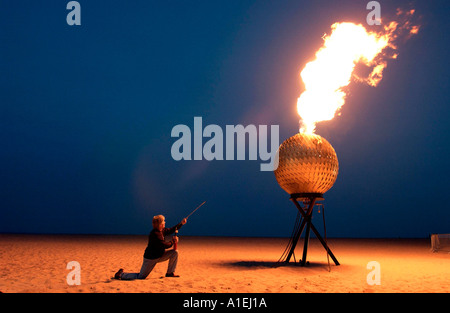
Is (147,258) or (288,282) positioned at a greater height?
(147,258)

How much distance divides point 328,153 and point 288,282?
559 centimetres

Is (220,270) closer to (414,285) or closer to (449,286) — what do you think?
(414,285)

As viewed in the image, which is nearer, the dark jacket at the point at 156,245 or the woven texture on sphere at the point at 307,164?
the dark jacket at the point at 156,245

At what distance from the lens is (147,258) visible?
9812mm

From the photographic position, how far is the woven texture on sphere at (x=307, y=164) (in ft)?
44.1

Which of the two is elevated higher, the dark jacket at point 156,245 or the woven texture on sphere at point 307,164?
the woven texture on sphere at point 307,164

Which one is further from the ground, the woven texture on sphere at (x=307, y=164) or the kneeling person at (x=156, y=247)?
the woven texture on sphere at (x=307, y=164)

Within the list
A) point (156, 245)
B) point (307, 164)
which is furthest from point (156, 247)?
point (307, 164)

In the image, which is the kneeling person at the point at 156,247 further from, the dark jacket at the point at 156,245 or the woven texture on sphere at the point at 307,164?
the woven texture on sphere at the point at 307,164

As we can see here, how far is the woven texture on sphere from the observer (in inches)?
529

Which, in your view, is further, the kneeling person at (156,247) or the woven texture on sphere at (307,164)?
the woven texture on sphere at (307,164)

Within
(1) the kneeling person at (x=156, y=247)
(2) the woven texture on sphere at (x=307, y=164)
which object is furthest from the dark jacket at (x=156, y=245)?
(2) the woven texture on sphere at (x=307, y=164)

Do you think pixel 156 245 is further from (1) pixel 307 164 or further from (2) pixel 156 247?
(1) pixel 307 164
